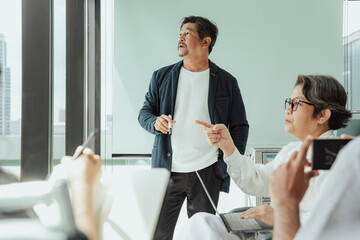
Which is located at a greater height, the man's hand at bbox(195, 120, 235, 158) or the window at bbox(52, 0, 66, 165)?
the window at bbox(52, 0, 66, 165)

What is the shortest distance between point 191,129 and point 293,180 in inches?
37.8

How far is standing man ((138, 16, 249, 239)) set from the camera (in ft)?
4.58

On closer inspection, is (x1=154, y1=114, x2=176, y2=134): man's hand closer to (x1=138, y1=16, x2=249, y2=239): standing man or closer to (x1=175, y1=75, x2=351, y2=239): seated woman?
(x1=138, y1=16, x2=249, y2=239): standing man

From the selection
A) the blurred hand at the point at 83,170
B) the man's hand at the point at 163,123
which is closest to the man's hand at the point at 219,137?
the man's hand at the point at 163,123

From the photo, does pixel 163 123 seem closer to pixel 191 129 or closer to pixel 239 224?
pixel 191 129

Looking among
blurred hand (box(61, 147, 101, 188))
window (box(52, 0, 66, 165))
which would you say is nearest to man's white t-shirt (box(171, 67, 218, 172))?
window (box(52, 0, 66, 165))

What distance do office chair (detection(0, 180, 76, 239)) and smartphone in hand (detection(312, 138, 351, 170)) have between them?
398mm

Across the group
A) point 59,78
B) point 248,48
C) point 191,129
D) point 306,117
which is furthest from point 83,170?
point 248,48

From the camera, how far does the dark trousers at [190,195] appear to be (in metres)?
1.32

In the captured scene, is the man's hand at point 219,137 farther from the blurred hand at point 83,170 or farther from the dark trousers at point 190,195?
the blurred hand at point 83,170

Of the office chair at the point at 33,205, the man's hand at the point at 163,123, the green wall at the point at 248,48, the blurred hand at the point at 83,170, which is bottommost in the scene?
the office chair at the point at 33,205

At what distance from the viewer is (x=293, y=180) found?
21.1 inches

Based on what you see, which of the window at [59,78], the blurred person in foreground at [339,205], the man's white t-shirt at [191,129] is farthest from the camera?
the man's white t-shirt at [191,129]

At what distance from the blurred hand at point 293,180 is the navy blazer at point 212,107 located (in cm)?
91
